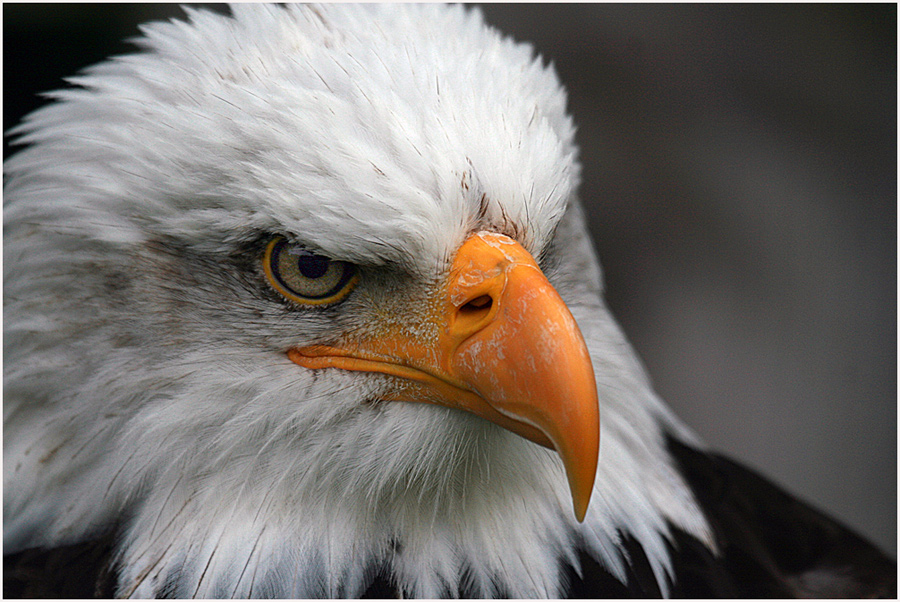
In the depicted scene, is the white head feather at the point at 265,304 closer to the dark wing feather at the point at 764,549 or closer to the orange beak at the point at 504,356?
the orange beak at the point at 504,356

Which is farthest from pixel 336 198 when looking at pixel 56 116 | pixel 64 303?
pixel 56 116

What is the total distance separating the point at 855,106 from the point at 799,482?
188cm

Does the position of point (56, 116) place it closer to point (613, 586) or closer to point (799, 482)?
point (613, 586)

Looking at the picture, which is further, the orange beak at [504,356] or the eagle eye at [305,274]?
the eagle eye at [305,274]

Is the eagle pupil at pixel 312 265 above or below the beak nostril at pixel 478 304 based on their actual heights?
below

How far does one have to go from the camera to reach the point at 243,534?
1268 millimetres

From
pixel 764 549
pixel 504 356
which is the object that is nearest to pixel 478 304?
pixel 504 356

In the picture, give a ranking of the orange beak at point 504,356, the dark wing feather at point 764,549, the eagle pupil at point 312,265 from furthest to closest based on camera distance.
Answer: the dark wing feather at point 764,549, the eagle pupil at point 312,265, the orange beak at point 504,356

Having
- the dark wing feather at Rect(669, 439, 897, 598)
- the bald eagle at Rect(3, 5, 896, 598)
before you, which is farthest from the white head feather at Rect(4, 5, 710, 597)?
the dark wing feather at Rect(669, 439, 897, 598)

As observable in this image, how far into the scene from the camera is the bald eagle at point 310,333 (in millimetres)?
1104

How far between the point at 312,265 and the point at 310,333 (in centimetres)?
12

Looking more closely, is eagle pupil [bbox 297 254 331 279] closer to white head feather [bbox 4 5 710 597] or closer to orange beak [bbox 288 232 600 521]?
white head feather [bbox 4 5 710 597]

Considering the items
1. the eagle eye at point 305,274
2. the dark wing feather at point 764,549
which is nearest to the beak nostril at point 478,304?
the eagle eye at point 305,274

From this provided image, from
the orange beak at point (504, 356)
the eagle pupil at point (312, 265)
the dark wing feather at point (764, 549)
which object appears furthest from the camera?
the dark wing feather at point (764, 549)
